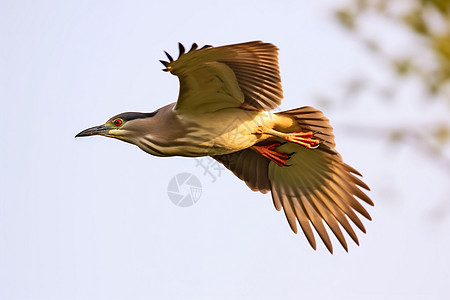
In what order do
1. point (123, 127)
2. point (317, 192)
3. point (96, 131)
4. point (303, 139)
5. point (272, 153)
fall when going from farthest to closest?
point (317, 192)
point (272, 153)
point (303, 139)
point (96, 131)
point (123, 127)

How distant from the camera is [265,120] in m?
6.87

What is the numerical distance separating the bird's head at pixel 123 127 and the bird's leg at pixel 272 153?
3.93 ft

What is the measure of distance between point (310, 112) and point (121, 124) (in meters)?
1.79

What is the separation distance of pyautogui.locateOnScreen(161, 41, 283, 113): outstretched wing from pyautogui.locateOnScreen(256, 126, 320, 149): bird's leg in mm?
247

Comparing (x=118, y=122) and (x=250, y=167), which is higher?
(x=118, y=122)

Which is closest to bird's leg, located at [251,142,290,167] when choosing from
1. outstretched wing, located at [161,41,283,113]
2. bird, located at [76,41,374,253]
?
bird, located at [76,41,374,253]

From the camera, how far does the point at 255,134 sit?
683 centimetres

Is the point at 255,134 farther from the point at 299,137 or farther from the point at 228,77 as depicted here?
the point at 228,77

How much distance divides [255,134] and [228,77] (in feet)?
2.21

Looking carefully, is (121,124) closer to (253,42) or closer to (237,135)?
(237,135)

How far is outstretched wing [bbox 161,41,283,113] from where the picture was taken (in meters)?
6.08

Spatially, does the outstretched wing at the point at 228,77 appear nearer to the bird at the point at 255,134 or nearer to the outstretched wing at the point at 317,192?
the bird at the point at 255,134

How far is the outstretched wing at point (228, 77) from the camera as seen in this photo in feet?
20.0

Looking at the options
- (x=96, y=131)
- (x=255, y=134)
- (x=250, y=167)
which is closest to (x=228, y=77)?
(x=255, y=134)
